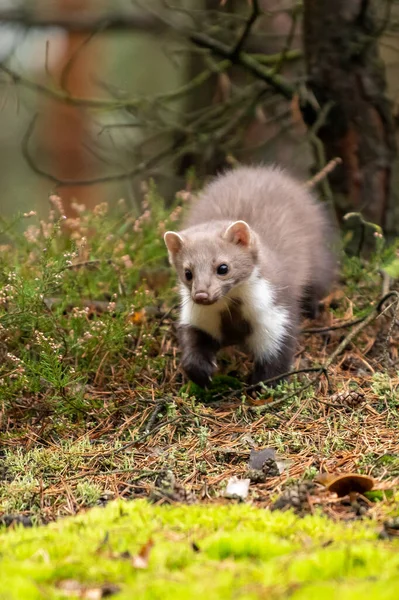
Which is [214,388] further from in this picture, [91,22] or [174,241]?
A: [91,22]

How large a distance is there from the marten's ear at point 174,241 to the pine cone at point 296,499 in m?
1.97

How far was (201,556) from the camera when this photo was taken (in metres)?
2.30

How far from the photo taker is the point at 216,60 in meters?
8.45

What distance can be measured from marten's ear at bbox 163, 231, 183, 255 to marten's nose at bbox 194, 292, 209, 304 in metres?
0.46

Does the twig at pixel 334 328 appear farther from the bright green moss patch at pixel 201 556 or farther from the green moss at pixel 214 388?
the bright green moss patch at pixel 201 556

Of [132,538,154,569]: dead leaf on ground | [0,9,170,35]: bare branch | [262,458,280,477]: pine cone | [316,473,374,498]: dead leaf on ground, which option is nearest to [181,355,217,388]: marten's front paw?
[262,458,280,477]: pine cone

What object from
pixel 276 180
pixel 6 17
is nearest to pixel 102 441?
pixel 276 180

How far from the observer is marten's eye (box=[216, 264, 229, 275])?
4.47m

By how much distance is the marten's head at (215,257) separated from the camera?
443cm

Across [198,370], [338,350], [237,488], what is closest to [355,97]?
[338,350]

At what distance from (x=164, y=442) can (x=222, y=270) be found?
1.08m

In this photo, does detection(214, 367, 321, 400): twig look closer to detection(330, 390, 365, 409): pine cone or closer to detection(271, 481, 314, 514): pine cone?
detection(330, 390, 365, 409): pine cone

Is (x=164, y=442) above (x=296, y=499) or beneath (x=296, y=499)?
beneath

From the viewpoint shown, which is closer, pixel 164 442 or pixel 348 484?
pixel 348 484
